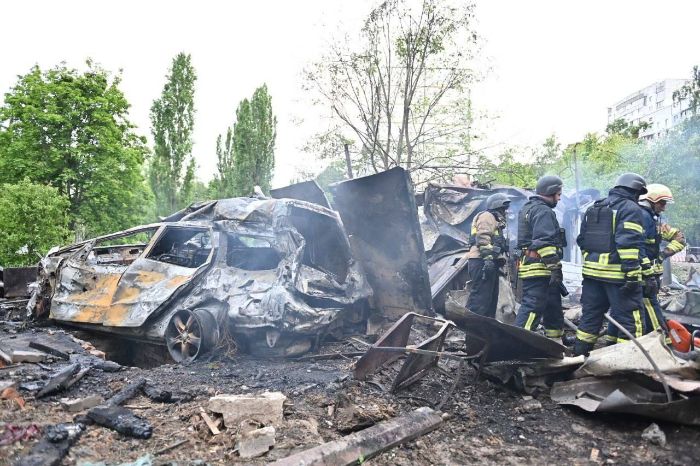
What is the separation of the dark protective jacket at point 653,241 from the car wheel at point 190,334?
158 inches

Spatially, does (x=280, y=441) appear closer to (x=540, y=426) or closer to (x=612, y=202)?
(x=540, y=426)

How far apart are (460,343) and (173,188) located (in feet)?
68.5

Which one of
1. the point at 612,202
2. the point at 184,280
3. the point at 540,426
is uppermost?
the point at 612,202

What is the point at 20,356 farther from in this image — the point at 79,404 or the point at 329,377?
the point at 329,377

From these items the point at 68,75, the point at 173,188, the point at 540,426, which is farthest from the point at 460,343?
the point at 173,188

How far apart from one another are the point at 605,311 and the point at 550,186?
1.32 m

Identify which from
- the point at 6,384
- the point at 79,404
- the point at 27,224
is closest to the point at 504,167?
the point at 27,224

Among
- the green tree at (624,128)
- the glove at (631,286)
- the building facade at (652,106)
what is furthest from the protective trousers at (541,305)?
the building facade at (652,106)

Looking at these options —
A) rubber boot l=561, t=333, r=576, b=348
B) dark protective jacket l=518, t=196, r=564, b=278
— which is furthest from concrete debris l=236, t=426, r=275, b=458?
rubber boot l=561, t=333, r=576, b=348

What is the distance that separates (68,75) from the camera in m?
18.3

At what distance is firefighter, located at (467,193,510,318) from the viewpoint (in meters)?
5.54

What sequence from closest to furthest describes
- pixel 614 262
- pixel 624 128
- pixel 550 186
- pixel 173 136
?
pixel 614 262 → pixel 550 186 → pixel 173 136 → pixel 624 128

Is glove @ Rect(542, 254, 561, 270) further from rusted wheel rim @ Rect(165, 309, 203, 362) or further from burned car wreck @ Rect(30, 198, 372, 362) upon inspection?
rusted wheel rim @ Rect(165, 309, 203, 362)

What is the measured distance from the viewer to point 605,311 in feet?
14.2
